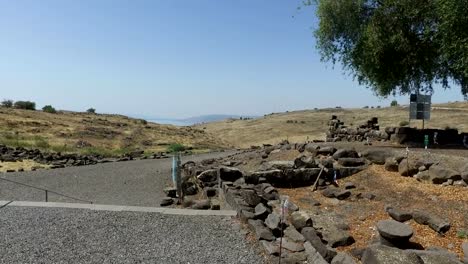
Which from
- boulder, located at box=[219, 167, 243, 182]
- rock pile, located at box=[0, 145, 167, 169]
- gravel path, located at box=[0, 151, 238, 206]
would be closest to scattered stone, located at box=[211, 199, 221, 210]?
boulder, located at box=[219, 167, 243, 182]

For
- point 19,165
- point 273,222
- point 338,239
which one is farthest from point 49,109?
point 338,239

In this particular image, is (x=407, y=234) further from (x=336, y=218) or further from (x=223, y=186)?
(x=223, y=186)

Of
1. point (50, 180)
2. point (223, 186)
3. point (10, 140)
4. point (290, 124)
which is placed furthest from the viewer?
point (290, 124)

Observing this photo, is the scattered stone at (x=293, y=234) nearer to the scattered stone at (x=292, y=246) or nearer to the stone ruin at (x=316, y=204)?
the stone ruin at (x=316, y=204)

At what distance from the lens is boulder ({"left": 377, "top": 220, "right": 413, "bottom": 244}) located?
868 centimetres

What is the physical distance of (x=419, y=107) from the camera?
2308 cm

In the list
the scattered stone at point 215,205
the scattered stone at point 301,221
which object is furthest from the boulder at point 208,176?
the scattered stone at point 301,221

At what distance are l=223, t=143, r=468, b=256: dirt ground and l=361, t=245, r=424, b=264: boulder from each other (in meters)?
2.15

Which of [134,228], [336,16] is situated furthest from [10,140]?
[134,228]

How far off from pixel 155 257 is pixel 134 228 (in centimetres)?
201

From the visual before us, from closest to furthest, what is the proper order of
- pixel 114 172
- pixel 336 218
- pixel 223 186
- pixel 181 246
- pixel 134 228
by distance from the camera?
pixel 181 246
pixel 134 228
pixel 336 218
pixel 223 186
pixel 114 172

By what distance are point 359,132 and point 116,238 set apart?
21546mm

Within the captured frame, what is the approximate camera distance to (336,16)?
24.7 metres

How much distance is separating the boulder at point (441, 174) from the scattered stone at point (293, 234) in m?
6.28
